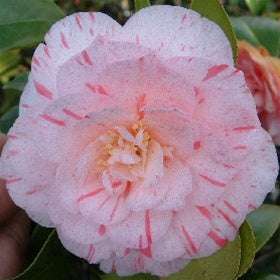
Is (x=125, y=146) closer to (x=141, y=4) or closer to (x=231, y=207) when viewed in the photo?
(x=231, y=207)

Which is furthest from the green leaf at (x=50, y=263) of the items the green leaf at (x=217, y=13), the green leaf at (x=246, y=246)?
the green leaf at (x=217, y=13)

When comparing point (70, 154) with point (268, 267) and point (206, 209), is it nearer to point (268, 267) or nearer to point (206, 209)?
point (206, 209)

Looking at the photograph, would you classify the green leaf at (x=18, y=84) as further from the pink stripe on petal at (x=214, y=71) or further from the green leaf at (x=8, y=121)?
the pink stripe on petal at (x=214, y=71)

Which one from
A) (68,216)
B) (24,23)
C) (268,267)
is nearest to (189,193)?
(68,216)

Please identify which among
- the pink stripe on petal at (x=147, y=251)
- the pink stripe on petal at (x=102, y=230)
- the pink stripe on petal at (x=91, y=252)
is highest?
the pink stripe on petal at (x=102, y=230)

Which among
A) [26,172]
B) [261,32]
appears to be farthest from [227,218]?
[261,32]
